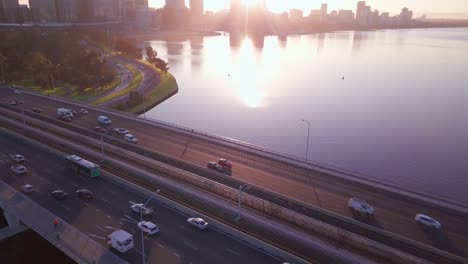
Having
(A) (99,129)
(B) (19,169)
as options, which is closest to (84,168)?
(B) (19,169)

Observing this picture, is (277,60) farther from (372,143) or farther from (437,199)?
(437,199)

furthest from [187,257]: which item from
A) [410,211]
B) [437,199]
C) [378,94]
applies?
[378,94]

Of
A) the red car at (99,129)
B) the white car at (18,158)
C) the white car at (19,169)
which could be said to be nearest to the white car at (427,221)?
the white car at (19,169)

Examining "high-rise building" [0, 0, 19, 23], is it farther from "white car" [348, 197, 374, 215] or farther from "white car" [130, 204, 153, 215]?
"white car" [348, 197, 374, 215]

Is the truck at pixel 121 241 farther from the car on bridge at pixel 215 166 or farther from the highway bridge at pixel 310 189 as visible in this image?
the car on bridge at pixel 215 166

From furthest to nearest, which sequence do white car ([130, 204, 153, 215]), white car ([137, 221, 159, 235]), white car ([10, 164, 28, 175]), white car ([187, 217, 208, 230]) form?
white car ([10, 164, 28, 175]) → white car ([130, 204, 153, 215]) → white car ([187, 217, 208, 230]) → white car ([137, 221, 159, 235])

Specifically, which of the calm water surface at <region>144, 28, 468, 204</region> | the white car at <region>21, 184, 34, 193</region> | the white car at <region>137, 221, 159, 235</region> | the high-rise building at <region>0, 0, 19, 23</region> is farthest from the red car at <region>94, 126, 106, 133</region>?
the high-rise building at <region>0, 0, 19, 23</region>

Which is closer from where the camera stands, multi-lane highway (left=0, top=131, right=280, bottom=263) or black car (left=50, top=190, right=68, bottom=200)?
multi-lane highway (left=0, top=131, right=280, bottom=263)
